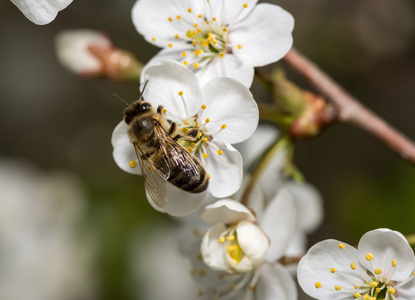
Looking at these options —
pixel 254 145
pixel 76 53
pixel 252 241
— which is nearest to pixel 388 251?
pixel 252 241

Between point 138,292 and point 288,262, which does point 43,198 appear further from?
point 288,262

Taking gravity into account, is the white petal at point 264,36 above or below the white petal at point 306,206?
above

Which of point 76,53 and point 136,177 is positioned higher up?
point 76,53

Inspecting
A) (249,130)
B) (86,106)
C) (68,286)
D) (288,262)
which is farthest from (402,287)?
(86,106)

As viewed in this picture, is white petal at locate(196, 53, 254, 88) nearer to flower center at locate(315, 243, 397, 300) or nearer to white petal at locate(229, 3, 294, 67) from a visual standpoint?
white petal at locate(229, 3, 294, 67)

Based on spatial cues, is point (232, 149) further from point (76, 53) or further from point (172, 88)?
point (76, 53)

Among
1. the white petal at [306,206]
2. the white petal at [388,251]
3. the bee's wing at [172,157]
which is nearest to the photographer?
the white petal at [388,251]

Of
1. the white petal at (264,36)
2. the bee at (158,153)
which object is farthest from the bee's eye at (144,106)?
the white petal at (264,36)

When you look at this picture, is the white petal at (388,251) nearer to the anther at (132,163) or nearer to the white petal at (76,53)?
the anther at (132,163)
